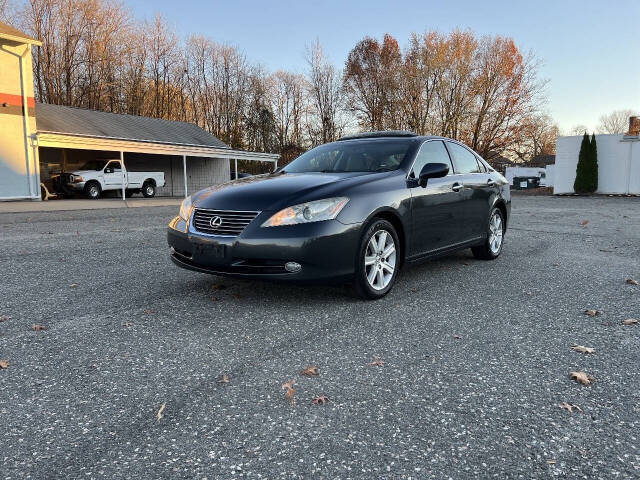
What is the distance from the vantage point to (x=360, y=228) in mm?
4129

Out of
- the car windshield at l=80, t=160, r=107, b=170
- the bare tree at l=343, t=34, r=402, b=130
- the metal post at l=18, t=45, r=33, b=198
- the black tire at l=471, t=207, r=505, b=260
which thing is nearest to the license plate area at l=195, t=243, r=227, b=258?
the black tire at l=471, t=207, r=505, b=260

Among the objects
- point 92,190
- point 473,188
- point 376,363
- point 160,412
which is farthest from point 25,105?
point 376,363

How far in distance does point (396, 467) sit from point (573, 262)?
216 inches

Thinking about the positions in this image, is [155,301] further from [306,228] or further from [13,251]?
[13,251]

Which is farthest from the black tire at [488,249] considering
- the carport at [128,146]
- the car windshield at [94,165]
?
the car windshield at [94,165]

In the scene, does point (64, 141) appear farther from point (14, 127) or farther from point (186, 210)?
point (186, 210)

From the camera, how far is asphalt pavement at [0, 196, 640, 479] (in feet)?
6.48

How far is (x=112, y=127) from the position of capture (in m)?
26.5

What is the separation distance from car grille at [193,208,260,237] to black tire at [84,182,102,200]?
21.4 m

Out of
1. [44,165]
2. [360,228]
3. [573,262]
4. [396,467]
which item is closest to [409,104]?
[44,165]

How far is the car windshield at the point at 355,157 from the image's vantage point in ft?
16.5

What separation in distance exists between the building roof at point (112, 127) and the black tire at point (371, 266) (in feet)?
66.1

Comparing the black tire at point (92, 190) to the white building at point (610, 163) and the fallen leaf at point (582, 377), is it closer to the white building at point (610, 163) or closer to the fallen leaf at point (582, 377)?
the fallen leaf at point (582, 377)

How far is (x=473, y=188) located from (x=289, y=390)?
424 cm
